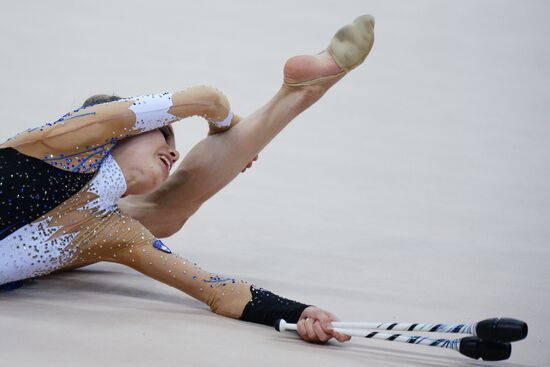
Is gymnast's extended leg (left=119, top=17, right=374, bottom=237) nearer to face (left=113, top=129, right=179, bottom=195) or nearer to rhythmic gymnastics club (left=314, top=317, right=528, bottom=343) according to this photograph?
face (left=113, top=129, right=179, bottom=195)

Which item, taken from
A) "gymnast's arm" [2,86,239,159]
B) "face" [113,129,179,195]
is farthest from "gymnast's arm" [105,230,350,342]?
"gymnast's arm" [2,86,239,159]

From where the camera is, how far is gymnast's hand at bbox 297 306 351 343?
5.31 feet

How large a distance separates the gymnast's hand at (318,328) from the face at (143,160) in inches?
18.6

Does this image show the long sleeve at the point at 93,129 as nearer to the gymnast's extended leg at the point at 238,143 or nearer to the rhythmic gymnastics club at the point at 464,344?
the gymnast's extended leg at the point at 238,143

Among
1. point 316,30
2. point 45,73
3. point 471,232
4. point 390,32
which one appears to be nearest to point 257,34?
point 316,30

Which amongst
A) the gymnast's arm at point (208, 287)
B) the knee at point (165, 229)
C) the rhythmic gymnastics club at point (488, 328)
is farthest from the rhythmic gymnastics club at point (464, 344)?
the knee at point (165, 229)

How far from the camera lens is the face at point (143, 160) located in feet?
6.06

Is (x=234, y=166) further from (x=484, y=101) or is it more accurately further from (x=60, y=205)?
(x=484, y=101)

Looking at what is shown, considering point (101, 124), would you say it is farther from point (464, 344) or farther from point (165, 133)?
point (464, 344)

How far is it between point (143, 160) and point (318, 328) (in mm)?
547

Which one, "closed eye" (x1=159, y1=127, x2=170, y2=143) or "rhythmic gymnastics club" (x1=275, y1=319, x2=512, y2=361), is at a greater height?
"closed eye" (x1=159, y1=127, x2=170, y2=143)

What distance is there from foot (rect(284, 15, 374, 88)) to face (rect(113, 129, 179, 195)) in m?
0.38

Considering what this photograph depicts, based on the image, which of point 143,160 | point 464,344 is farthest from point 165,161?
point 464,344

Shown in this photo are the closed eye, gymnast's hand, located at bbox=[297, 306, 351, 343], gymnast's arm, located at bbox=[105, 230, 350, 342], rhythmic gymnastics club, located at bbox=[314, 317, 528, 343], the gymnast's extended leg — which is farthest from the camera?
the gymnast's extended leg
